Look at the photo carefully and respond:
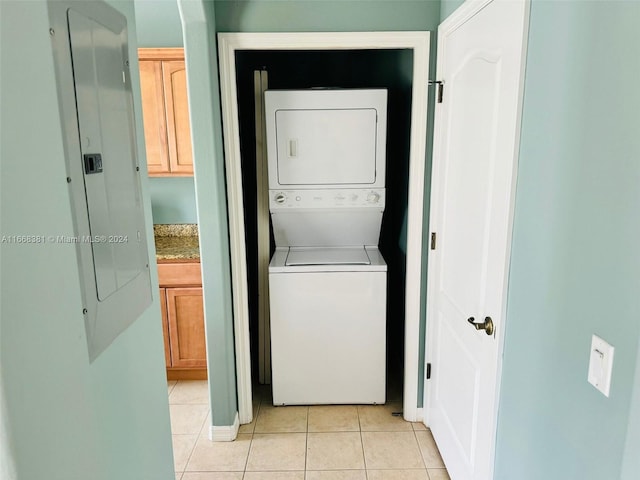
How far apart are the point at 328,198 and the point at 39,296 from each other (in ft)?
6.81

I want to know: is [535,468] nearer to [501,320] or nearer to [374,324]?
[501,320]

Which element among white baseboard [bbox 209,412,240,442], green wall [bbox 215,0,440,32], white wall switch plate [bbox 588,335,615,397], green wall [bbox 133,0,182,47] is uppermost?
green wall [bbox 133,0,182,47]

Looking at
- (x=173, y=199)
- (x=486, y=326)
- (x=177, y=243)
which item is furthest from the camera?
(x=173, y=199)

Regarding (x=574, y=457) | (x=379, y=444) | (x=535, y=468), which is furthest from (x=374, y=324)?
(x=574, y=457)

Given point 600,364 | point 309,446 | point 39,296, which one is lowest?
point 309,446

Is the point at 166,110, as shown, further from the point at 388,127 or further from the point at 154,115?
the point at 388,127

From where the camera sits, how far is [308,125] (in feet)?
8.36

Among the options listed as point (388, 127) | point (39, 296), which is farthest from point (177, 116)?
point (39, 296)

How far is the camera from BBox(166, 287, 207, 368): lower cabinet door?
2.89m

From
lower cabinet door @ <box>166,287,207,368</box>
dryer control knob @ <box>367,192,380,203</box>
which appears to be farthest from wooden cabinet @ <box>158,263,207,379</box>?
dryer control knob @ <box>367,192,380,203</box>

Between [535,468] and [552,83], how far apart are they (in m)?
1.03

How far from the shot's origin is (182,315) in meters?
2.92

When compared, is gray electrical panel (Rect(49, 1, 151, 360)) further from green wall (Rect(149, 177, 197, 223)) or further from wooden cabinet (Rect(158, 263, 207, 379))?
green wall (Rect(149, 177, 197, 223))

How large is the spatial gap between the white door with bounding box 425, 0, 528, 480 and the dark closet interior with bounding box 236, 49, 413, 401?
0.65 metres
